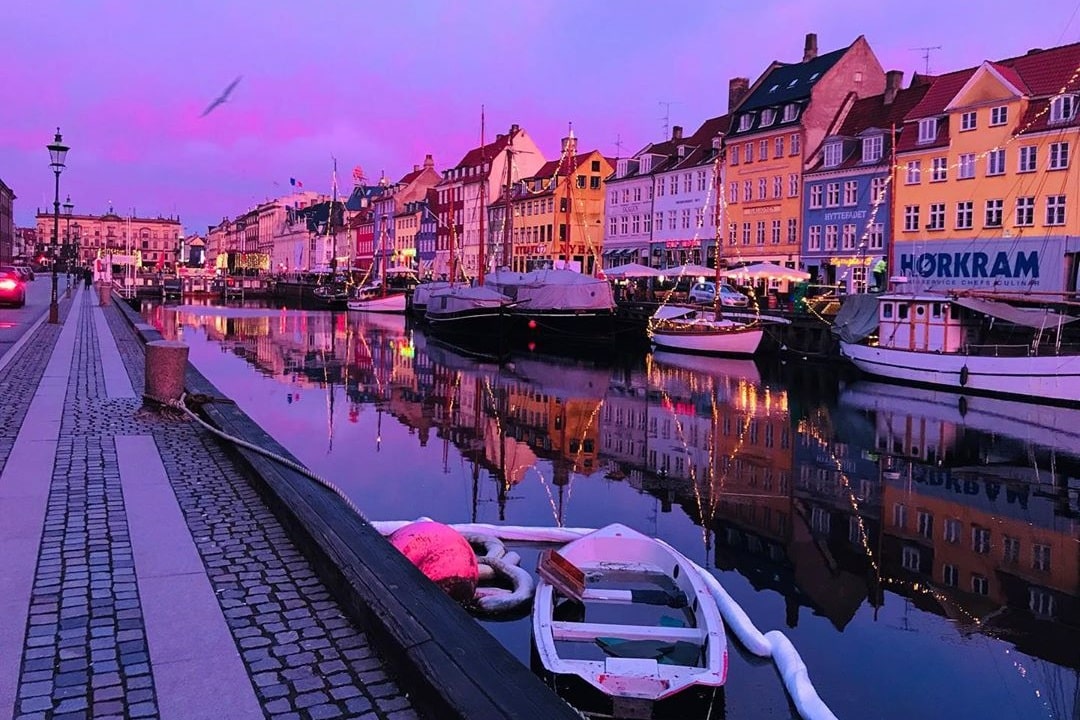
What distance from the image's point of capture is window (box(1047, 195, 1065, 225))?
4334 cm

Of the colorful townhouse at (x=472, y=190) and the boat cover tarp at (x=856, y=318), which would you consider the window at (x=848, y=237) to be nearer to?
the boat cover tarp at (x=856, y=318)

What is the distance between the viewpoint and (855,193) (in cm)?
5453

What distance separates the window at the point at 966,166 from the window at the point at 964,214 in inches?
50.9

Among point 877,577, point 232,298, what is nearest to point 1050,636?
point 877,577

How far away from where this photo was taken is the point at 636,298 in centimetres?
6269

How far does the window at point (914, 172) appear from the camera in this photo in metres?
51.1

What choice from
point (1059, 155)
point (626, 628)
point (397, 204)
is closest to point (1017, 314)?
point (1059, 155)

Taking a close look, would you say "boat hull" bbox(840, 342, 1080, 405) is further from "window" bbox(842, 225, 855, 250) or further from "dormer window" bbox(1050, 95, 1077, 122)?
"window" bbox(842, 225, 855, 250)

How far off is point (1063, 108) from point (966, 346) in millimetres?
16613

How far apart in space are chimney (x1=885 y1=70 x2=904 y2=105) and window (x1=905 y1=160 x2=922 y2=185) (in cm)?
691

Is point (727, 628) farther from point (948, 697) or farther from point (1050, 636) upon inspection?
point (1050, 636)

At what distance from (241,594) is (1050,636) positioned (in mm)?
8265

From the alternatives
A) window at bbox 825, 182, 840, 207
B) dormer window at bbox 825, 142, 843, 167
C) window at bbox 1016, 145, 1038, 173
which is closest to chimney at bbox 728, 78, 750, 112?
dormer window at bbox 825, 142, 843, 167

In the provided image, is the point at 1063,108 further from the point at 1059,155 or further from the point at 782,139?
the point at 782,139
